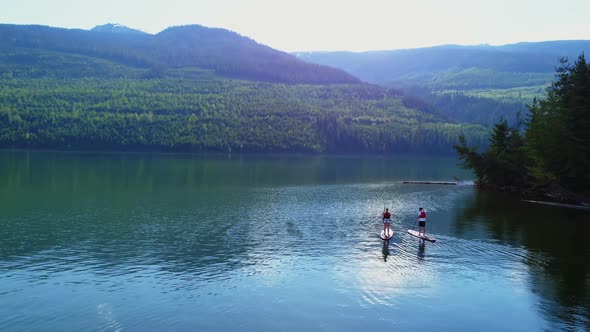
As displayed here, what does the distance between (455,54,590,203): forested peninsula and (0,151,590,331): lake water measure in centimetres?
597

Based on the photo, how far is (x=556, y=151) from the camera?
6425 centimetres

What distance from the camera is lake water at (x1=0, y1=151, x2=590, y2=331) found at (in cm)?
2566

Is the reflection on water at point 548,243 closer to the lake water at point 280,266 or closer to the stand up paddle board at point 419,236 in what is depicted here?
the lake water at point 280,266

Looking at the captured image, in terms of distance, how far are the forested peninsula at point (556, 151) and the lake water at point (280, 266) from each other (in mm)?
5969

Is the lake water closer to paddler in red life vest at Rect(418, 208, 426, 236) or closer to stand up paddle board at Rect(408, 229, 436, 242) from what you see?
stand up paddle board at Rect(408, 229, 436, 242)

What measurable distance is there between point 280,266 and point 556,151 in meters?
46.1

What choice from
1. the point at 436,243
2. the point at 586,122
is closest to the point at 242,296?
the point at 436,243

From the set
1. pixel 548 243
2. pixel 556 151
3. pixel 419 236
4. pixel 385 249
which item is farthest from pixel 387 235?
pixel 556 151

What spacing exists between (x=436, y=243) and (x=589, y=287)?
44.3 feet

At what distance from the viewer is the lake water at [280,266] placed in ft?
84.2

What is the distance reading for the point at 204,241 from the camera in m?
42.2

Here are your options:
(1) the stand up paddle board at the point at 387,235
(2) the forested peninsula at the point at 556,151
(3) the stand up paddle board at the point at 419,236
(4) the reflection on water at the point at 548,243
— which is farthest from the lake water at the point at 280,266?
(2) the forested peninsula at the point at 556,151

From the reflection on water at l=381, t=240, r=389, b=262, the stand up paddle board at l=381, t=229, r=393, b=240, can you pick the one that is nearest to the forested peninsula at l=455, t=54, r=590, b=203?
the stand up paddle board at l=381, t=229, r=393, b=240

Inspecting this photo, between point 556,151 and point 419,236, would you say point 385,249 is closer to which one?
point 419,236
